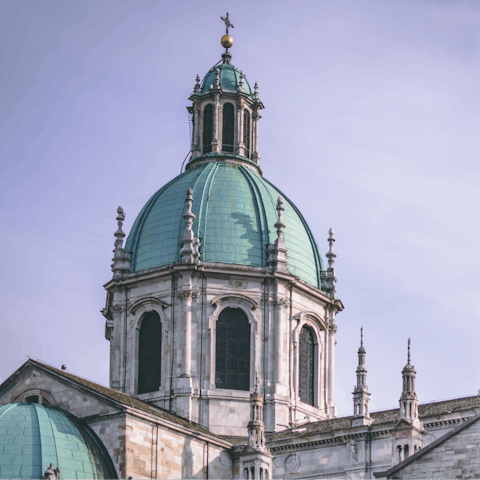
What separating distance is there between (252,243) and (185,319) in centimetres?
596

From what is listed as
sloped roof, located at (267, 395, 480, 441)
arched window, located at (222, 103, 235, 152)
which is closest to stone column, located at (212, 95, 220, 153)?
arched window, located at (222, 103, 235, 152)

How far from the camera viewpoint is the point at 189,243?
67.6 metres

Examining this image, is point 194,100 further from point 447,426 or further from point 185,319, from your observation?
point 447,426

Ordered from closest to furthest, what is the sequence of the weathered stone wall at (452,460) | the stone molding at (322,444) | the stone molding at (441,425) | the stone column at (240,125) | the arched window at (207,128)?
the weathered stone wall at (452,460) < the stone molding at (441,425) < the stone molding at (322,444) < the stone column at (240,125) < the arched window at (207,128)

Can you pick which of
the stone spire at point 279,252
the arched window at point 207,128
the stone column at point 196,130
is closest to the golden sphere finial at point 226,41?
the arched window at point 207,128

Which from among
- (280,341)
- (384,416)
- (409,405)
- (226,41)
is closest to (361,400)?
(384,416)

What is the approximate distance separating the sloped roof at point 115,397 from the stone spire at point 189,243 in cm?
814

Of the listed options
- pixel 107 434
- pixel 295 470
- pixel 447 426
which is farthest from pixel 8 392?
pixel 447 426

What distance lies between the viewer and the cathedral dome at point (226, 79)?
75250 mm

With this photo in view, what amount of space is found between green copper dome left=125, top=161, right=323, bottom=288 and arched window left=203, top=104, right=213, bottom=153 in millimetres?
1674

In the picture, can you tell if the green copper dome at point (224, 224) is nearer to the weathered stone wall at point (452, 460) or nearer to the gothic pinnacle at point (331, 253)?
the gothic pinnacle at point (331, 253)

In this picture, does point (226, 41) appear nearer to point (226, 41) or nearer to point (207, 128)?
point (226, 41)

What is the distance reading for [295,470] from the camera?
59375 mm

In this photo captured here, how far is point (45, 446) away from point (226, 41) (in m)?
33.7
